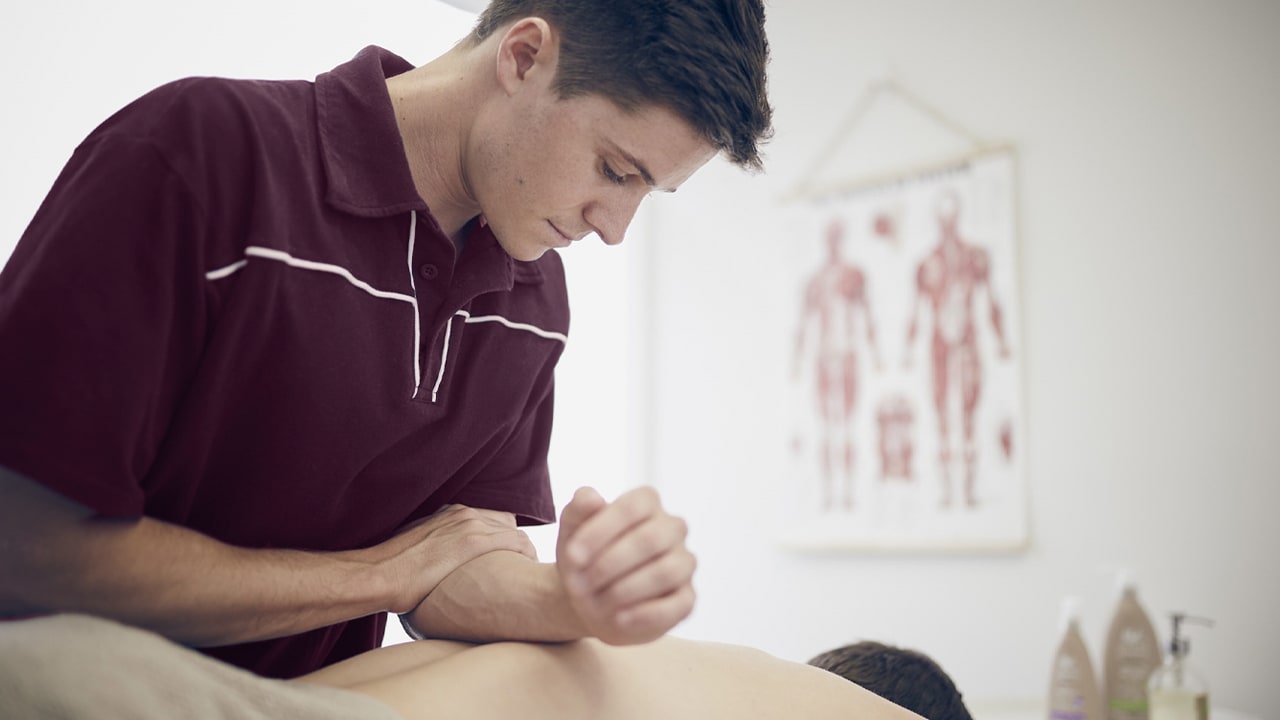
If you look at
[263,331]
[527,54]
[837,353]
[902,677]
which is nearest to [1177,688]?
[902,677]

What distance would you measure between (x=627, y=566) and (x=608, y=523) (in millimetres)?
37

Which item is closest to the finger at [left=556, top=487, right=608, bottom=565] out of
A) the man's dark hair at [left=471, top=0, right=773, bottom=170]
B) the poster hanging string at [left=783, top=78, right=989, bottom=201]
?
the man's dark hair at [left=471, top=0, right=773, bottom=170]

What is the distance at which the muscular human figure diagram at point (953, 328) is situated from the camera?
2.51 m

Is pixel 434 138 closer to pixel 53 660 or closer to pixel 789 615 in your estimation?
pixel 53 660

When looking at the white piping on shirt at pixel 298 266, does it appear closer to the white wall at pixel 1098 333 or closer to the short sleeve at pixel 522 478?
the short sleeve at pixel 522 478

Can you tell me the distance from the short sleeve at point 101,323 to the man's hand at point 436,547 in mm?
287

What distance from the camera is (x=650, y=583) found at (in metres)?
0.84

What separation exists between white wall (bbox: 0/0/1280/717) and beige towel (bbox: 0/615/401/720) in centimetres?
159

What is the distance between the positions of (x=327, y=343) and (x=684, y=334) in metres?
2.11

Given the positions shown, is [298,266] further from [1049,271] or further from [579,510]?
[1049,271]

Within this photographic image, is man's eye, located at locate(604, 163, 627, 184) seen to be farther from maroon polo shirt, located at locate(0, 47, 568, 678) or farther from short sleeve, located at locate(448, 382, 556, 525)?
short sleeve, located at locate(448, 382, 556, 525)

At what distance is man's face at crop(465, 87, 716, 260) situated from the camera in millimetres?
1099

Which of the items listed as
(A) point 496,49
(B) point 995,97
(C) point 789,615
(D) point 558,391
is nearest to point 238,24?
(D) point 558,391

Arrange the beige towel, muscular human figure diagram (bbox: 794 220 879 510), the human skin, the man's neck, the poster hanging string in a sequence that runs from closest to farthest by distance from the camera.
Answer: the beige towel
the human skin
the man's neck
the poster hanging string
muscular human figure diagram (bbox: 794 220 879 510)
